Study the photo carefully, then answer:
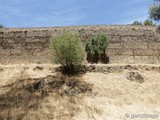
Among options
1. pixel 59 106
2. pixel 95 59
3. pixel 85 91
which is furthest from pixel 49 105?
pixel 95 59

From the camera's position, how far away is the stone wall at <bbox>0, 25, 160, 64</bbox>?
38469mm

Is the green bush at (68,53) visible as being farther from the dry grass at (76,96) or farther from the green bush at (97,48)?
the green bush at (97,48)

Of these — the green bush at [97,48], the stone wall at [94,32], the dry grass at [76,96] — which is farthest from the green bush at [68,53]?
the stone wall at [94,32]

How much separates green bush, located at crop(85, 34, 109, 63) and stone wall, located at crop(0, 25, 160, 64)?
0.86m

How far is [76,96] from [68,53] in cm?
455

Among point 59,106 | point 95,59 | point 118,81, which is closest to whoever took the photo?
point 59,106

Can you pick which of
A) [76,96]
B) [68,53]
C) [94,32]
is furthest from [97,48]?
[76,96]

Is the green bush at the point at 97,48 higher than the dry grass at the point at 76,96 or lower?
higher

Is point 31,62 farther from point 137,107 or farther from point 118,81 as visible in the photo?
point 137,107

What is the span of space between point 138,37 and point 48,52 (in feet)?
28.2

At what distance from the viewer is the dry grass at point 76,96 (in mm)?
27875

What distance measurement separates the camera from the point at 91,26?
3994cm

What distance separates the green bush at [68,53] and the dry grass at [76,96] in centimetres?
113

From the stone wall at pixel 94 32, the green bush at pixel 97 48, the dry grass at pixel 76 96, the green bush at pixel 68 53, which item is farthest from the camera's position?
the stone wall at pixel 94 32
